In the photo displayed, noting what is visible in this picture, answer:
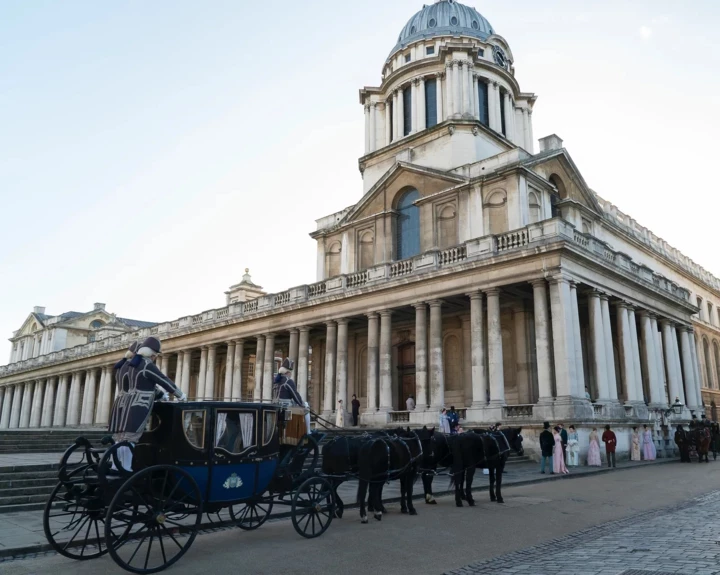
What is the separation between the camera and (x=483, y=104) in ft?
133

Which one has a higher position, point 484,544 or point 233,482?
point 233,482

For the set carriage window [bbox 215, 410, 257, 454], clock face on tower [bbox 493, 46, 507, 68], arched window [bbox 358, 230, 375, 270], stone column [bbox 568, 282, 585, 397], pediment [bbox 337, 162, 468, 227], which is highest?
clock face on tower [bbox 493, 46, 507, 68]

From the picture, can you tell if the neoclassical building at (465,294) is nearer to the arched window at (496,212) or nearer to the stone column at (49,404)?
the arched window at (496,212)

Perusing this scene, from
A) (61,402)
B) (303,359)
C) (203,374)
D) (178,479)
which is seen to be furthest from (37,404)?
(178,479)

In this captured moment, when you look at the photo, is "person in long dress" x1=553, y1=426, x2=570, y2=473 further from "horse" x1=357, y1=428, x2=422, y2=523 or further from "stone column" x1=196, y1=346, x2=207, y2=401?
"stone column" x1=196, y1=346, x2=207, y2=401

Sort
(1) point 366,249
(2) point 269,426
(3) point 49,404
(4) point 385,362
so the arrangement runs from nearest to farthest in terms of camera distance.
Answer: (2) point 269,426 → (4) point 385,362 → (1) point 366,249 → (3) point 49,404

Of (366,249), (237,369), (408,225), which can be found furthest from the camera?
(237,369)

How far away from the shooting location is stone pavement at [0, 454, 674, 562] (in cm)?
805

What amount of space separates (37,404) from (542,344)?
52421 millimetres

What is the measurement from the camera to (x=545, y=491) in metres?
15.1

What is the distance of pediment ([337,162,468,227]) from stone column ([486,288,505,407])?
8.93m

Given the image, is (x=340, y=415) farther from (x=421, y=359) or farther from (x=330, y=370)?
(x=421, y=359)

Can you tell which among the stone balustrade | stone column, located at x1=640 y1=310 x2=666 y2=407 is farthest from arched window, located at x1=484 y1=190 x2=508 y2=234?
stone column, located at x1=640 y1=310 x2=666 y2=407

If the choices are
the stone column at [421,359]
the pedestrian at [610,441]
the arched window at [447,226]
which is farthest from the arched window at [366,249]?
the pedestrian at [610,441]
